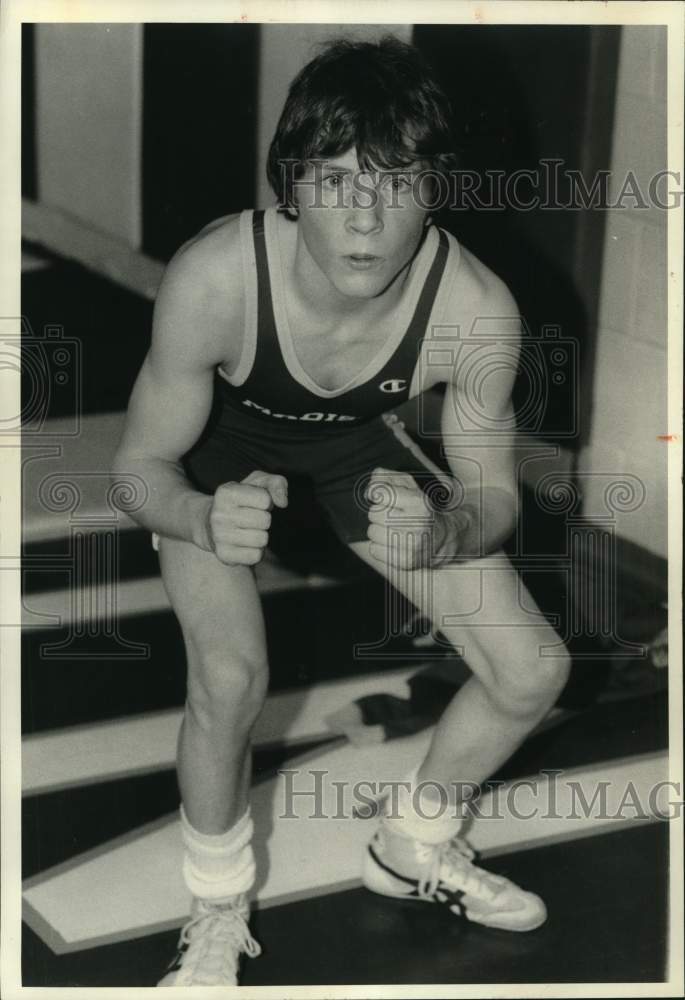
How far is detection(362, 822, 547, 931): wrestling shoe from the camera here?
4.44ft

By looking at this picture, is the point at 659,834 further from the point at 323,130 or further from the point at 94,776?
the point at 323,130

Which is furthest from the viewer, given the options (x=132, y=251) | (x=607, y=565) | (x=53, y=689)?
(x=132, y=251)

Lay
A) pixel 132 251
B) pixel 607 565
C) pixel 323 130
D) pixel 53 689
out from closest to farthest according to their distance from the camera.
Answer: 1. pixel 323 130
2. pixel 53 689
3. pixel 607 565
4. pixel 132 251

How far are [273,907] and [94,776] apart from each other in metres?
0.27

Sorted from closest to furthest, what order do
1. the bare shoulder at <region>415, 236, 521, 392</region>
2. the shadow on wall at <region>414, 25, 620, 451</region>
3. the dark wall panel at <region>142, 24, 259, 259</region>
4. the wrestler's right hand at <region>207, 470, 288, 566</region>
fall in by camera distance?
1. the wrestler's right hand at <region>207, 470, 288, 566</region>
2. the bare shoulder at <region>415, 236, 521, 392</region>
3. the shadow on wall at <region>414, 25, 620, 451</region>
4. the dark wall panel at <region>142, 24, 259, 259</region>

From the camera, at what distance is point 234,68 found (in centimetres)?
169

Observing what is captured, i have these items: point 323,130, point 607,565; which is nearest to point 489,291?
point 323,130

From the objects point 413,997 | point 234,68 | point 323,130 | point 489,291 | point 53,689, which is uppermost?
point 234,68

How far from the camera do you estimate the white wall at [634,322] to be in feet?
4.91

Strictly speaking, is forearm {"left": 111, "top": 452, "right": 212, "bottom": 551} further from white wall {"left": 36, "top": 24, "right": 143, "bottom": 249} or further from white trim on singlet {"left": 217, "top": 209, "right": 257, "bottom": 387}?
white wall {"left": 36, "top": 24, "right": 143, "bottom": 249}

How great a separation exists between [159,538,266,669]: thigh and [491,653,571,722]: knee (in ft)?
0.79

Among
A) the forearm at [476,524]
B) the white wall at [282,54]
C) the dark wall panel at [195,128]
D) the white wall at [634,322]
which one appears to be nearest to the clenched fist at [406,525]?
the forearm at [476,524]
